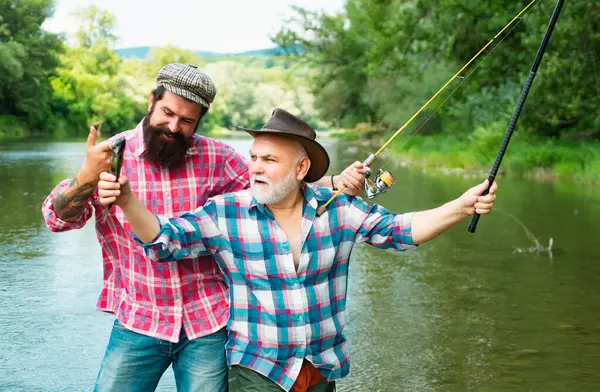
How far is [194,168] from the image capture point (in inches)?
165

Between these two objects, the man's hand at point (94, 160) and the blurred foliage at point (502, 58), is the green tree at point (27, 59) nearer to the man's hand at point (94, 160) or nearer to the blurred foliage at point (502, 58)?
the blurred foliage at point (502, 58)

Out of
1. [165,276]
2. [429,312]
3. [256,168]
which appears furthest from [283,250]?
[429,312]

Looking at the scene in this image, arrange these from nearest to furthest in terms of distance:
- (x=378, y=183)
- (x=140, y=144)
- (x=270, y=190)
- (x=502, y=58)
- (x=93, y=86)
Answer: (x=270, y=190)
(x=140, y=144)
(x=378, y=183)
(x=502, y=58)
(x=93, y=86)

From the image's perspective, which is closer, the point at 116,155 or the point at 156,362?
the point at 116,155

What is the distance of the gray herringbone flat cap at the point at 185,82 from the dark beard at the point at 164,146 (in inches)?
6.8

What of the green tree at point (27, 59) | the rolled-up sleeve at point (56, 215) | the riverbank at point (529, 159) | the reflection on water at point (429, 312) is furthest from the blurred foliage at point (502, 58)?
the green tree at point (27, 59)

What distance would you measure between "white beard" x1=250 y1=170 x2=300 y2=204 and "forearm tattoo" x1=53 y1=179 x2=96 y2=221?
64cm

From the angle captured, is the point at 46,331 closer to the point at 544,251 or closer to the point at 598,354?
the point at 598,354

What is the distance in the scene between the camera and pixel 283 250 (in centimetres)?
378

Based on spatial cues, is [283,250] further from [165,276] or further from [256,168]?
[165,276]

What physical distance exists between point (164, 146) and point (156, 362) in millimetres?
935

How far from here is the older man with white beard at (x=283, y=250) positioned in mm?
3746

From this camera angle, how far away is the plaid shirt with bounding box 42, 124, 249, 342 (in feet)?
13.1

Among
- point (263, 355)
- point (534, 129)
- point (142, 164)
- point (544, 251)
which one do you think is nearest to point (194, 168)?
point (142, 164)
